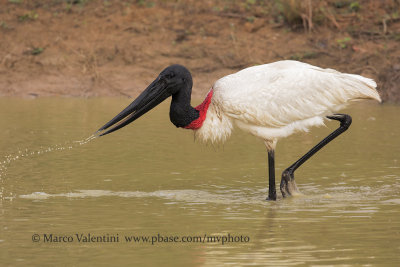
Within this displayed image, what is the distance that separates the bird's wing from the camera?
7020 millimetres

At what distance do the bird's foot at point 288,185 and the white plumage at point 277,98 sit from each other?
0.89 feet

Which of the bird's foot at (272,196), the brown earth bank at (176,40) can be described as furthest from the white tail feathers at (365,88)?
the brown earth bank at (176,40)

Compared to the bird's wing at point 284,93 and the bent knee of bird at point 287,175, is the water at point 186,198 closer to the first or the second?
the bent knee of bird at point 287,175

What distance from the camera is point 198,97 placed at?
13.9 meters

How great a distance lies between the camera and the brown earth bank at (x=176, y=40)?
14500mm

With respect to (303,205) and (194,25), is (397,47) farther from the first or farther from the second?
(303,205)

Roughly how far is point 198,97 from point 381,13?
420 cm

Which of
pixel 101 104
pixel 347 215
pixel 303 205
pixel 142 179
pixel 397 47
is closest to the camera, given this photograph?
pixel 347 215

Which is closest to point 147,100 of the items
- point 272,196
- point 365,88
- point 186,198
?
point 186,198

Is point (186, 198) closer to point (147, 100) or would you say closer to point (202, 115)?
point (202, 115)

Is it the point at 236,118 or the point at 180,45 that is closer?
the point at 236,118

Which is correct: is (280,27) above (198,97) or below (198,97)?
above

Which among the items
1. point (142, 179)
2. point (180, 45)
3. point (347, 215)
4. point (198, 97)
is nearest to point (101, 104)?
point (198, 97)

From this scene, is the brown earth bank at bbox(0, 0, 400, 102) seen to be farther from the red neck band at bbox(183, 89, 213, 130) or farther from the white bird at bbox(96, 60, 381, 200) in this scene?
the red neck band at bbox(183, 89, 213, 130)
